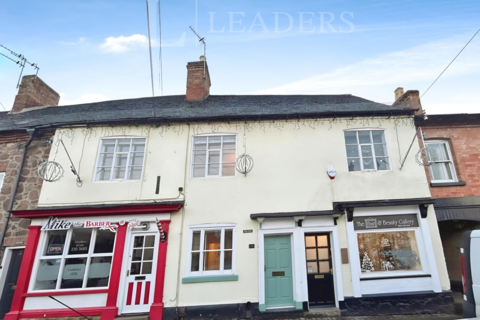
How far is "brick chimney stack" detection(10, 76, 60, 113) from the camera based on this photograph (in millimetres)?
11383

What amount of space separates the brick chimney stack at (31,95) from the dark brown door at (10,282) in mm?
7334

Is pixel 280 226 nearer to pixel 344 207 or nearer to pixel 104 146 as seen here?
pixel 344 207

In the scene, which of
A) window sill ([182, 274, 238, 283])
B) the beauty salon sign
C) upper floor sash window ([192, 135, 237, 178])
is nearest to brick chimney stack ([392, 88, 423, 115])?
the beauty salon sign

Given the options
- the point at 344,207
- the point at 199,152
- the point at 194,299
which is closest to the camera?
the point at 194,299

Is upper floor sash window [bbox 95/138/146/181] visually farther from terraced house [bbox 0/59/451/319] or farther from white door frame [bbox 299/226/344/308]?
white door frame [bbox 299/226/344/308]

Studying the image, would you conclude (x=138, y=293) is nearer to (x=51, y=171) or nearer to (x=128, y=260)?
(x=128, y=260)

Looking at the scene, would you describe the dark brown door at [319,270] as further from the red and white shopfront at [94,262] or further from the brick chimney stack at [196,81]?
the brick chimney stack at [196,81]

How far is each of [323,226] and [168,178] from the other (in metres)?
5.42

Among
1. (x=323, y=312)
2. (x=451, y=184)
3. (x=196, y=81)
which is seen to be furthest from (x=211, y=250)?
(x=451, y=184)

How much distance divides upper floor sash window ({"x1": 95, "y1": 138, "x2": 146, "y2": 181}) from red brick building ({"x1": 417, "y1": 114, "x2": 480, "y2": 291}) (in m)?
10.6

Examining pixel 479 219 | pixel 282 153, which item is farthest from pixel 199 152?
pixel 479 219

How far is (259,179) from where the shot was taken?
8.01 m

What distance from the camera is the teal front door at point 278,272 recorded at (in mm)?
7160

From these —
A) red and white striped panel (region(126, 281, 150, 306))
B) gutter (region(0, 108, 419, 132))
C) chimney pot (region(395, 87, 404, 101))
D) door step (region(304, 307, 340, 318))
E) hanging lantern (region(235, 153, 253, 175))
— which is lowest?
door step (region(304, 307, 340, 318))
